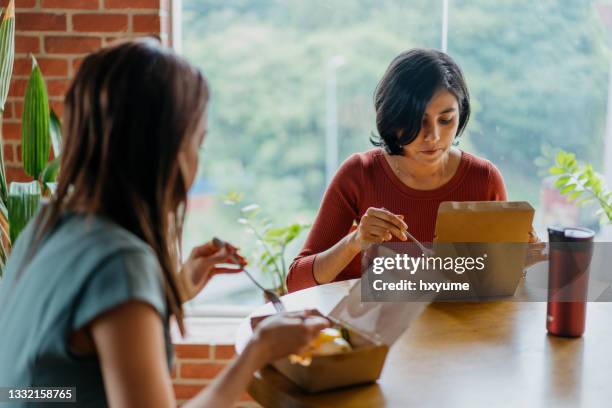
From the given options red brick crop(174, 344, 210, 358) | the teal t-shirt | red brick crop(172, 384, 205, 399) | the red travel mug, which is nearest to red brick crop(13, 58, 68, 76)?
red brick crop(174, 344, 210, 358)

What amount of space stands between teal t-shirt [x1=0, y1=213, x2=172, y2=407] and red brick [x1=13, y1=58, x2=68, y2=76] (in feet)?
5.26

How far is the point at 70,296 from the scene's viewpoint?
93 cm

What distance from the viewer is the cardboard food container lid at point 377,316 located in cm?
109

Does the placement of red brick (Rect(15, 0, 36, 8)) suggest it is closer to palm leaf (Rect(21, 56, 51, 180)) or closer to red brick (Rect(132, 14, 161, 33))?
red brick (Rect(132, 14, 161, 33))

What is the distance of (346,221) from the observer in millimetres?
2041

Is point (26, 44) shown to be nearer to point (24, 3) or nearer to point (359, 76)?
point (24, 3)

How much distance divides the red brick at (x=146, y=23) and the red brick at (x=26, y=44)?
1.16 feet

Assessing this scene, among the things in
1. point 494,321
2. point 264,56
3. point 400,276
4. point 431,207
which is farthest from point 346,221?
point 264,56

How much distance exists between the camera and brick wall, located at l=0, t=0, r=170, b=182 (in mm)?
2457

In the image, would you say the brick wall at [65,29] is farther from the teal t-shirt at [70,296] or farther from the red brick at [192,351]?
the teal t-shirt at [70,296]

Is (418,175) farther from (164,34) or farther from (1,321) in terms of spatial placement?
(1,321)

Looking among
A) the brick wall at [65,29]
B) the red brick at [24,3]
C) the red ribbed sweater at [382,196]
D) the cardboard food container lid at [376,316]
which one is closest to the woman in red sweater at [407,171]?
the red ribbed sweater at [382,196]

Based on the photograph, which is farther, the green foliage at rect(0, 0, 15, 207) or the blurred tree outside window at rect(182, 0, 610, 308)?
the blurred tree outside window at rect(182, 0, 610, 308)

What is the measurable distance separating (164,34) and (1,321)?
164 cm
